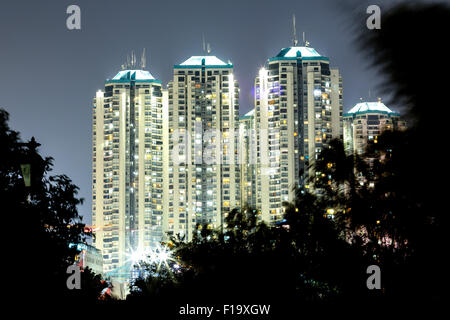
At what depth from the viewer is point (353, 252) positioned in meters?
11.1

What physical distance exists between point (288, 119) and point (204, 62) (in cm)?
1909

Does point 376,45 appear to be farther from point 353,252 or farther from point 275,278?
point 353,252

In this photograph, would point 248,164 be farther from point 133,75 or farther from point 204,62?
point 133,75

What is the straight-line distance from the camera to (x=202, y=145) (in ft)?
280

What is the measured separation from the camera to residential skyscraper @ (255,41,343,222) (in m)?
79.6

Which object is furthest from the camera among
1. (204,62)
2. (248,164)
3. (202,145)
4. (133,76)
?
(133,76)

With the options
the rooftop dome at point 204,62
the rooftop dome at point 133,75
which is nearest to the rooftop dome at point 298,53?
the rooftop dome at point 204,62

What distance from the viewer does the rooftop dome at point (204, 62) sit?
3552 inches

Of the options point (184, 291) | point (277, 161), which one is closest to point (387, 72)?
point (184, 291)

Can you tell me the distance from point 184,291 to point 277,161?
236 feet

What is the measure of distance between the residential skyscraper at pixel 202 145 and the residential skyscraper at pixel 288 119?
5162 millimetres

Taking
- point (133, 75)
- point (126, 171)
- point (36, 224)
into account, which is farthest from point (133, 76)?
point (36, 224)

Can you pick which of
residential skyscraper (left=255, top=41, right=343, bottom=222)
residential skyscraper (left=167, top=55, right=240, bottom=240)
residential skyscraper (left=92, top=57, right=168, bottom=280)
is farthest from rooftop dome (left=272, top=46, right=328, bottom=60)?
residential skyscraper (left=92, top=57, right=168, bottom=280)
